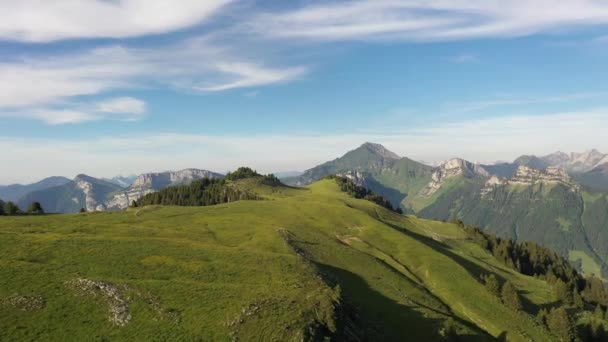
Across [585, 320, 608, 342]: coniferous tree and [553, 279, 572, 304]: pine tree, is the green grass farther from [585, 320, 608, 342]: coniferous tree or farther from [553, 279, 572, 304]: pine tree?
[585, 320, 608, 342]: coniferous tree

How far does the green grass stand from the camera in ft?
147

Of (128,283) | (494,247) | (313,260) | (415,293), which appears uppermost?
(128,283)

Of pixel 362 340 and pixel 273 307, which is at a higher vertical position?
pixel 273 307

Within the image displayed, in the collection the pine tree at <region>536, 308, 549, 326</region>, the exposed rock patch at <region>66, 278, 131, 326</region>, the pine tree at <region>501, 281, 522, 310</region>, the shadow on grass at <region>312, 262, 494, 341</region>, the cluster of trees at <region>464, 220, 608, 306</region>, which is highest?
the exposed rock patch at <region>66, 278, 131, 326</region>

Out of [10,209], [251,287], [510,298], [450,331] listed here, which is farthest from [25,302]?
[10,209]

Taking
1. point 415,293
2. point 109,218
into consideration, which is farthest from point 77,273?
point 109,218

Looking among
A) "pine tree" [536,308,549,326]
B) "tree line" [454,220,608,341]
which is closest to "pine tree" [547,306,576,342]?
"tree line" [454,220,608,341]

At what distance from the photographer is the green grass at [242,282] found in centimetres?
4488

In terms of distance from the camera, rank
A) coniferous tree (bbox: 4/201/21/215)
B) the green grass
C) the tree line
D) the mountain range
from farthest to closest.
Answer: coniferous tree (bbox: 4/201/21/215)
the tree line
the mountain range
the green grass

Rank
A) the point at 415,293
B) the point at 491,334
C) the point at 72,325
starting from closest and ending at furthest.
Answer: the point at 72,325
the point at 491,334
the point at 415,293

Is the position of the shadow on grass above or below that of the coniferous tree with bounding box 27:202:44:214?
below

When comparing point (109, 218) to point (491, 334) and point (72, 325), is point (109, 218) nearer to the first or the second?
point (72, 325)

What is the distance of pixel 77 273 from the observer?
55188mm

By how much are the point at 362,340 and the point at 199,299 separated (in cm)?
2196
